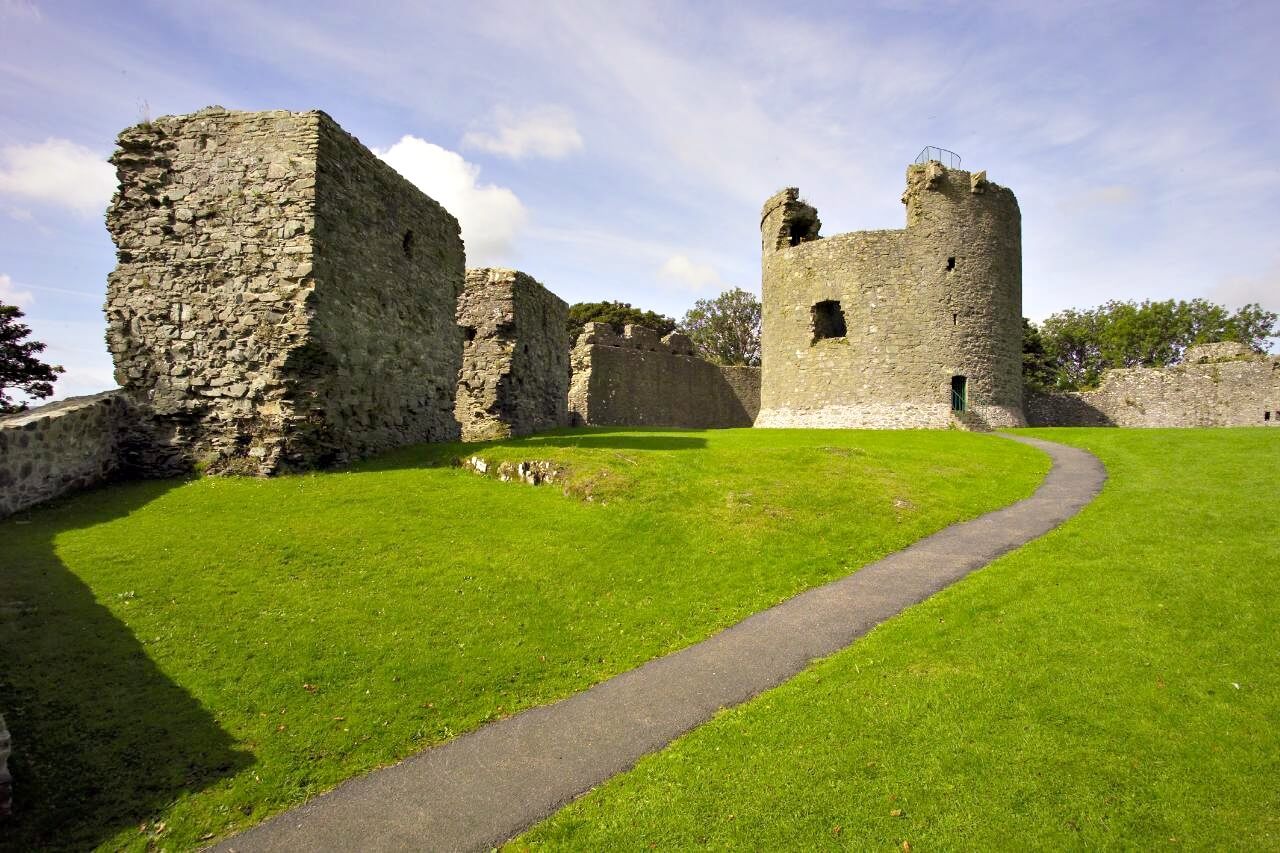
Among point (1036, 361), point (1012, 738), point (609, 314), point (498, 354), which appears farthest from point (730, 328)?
point (1012, 738)

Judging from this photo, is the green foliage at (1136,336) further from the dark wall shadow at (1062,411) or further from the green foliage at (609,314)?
the green foliage at (609,314)

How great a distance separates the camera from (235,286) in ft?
40.9

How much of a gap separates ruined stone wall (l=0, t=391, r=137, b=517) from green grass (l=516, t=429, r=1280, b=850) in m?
10.0

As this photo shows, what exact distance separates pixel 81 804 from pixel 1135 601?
9.80 meters

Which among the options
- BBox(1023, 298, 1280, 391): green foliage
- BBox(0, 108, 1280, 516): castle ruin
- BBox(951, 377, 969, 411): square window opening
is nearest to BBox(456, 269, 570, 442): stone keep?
BBox(0, 108, 1280, 516): castle ruin

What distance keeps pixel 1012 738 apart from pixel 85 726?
7.20 m

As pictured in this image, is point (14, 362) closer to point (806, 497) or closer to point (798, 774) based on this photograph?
point (806, 497)

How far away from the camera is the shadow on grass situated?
4598 millimetres

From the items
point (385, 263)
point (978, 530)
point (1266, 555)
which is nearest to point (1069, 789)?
point (1266, 555)

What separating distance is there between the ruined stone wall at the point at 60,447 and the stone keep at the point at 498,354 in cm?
847

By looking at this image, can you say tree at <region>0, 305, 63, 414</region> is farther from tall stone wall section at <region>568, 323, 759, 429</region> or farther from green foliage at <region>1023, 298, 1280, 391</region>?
green foliage at <region>1023, 298, 1280, 391</region>

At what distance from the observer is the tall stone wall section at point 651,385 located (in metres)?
31.2

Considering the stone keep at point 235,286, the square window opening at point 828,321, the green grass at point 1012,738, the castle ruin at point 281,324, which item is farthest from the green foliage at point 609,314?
the green grass at point 1012,738

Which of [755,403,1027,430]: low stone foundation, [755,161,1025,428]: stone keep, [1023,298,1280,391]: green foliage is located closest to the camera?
[755,403,1027,430]: low stone foundation
